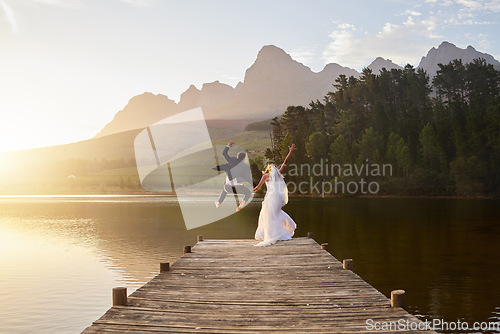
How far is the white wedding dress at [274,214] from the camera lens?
19.3m

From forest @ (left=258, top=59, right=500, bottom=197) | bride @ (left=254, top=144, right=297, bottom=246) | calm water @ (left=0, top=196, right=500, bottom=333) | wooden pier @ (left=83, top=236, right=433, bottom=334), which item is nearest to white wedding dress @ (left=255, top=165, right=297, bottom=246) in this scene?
bride @ (left=254, top=144, right=297, bottom=246)

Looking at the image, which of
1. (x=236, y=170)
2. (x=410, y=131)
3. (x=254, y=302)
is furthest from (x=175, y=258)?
(x=410, y=131)

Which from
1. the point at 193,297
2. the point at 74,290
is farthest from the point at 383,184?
the point at 193,297

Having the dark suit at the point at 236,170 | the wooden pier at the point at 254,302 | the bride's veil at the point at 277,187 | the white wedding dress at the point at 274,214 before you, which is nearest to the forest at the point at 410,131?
the white wedding dress at the point at 274,214

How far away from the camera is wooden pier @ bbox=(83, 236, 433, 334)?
8.55m

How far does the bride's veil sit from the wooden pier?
4125 millimetres

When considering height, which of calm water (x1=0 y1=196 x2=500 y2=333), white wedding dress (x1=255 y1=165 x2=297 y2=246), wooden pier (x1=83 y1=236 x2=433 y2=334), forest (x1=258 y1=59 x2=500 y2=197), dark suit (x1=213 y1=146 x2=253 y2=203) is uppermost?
forest (x1=258 y1=59 x2=500 y2=197)

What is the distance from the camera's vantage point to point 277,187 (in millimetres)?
19391

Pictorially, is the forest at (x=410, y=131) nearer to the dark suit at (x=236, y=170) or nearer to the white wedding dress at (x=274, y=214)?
the white wedding dress at (x=274, y=214)

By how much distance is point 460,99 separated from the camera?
404ft

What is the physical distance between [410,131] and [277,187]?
108956 mm

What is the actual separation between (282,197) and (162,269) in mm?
6987

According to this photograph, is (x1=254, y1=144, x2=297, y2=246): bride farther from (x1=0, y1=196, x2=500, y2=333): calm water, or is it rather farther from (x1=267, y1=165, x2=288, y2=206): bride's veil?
(x1=0, y1=196, x2=500, y2=333): calm water

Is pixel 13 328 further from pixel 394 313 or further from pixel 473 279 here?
pixel 473 279
